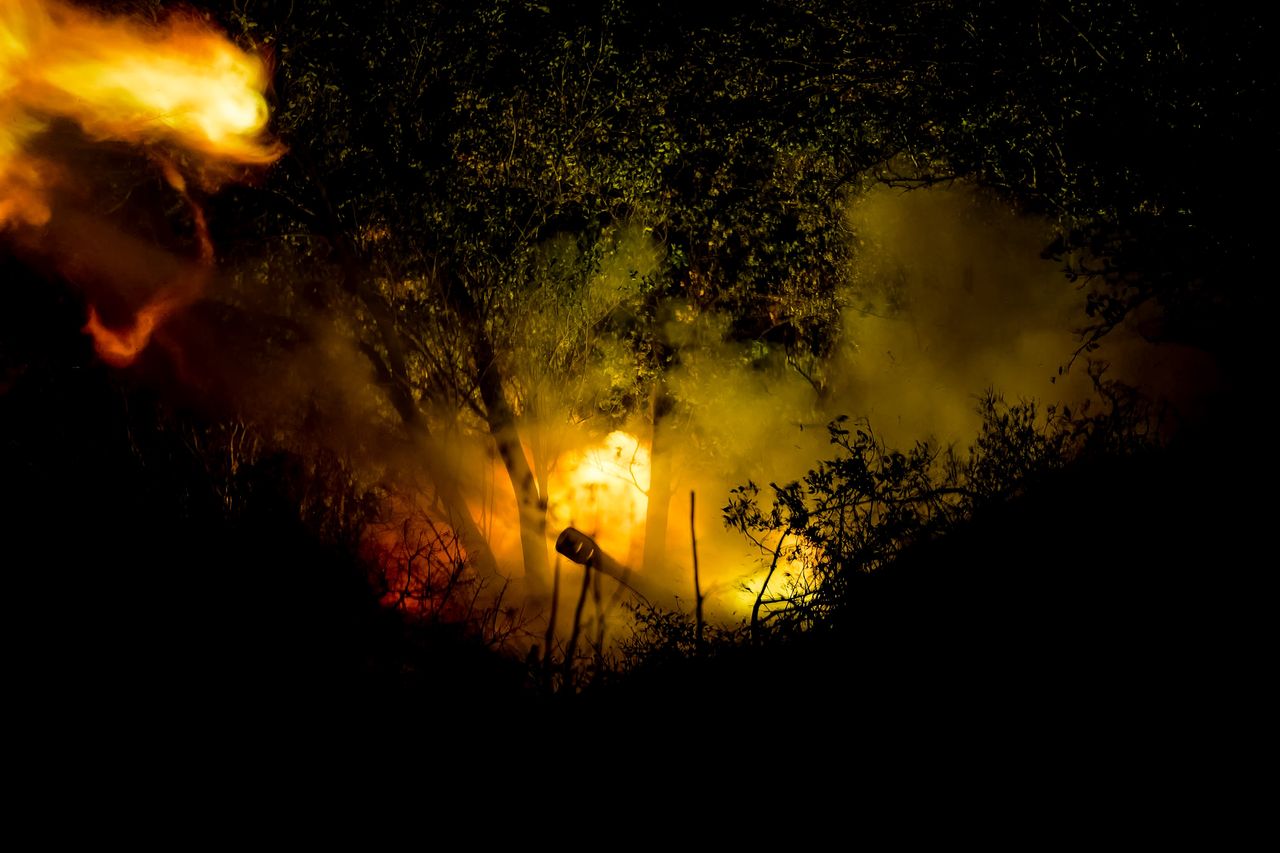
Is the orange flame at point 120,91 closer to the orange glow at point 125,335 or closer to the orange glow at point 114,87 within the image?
the orange glow at point 114,87

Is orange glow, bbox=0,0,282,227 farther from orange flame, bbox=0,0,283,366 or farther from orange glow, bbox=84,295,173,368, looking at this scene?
orange glow, bbox=84,295,173,368

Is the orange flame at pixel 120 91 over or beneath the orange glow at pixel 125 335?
over

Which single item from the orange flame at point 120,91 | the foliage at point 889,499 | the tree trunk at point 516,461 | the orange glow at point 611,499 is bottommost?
the foliage at point 889,499

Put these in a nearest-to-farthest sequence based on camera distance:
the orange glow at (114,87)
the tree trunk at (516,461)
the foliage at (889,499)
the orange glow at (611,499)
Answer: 1. the foliage at (889,499)
2. the orange glow at (114,87)
3. the tree trunk at (516,461)
4. the orange glow at (611,499)

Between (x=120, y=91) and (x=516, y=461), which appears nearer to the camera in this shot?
(x=120, y=91)

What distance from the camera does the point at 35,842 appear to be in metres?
4.97

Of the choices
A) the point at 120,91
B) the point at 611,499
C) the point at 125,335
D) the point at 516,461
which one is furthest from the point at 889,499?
the point at 611,499

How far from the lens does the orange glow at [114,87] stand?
331 inches

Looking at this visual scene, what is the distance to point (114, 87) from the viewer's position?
9.02m

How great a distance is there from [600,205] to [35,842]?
9689 mm

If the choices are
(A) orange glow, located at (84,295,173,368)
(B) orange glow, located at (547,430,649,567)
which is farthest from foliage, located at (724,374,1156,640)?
(B) orange glow, located at (547,430,649,567)

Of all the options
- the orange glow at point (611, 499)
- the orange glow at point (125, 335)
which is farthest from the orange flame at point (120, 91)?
the orange glow at point (611, 499)

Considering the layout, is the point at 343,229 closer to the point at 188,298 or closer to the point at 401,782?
the point at 188,298

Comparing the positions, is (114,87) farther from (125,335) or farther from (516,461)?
(516,461)
